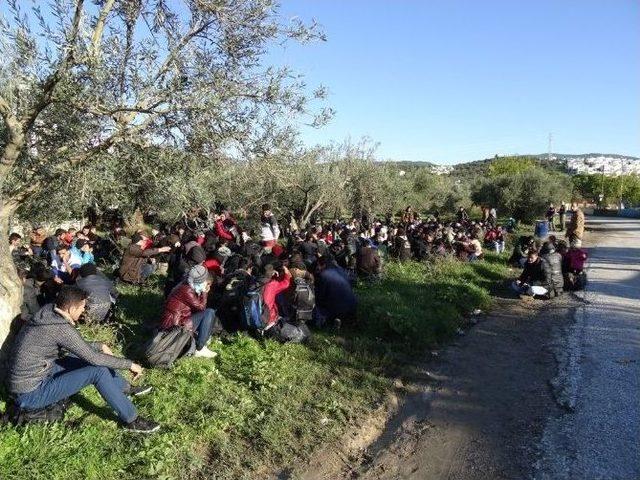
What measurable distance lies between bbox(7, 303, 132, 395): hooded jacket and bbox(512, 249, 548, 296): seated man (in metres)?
8.80

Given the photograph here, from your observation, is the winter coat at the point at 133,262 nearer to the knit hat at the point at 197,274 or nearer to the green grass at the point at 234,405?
the green grass at the point at 234,405

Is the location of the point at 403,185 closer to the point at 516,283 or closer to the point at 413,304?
the point at 516,283

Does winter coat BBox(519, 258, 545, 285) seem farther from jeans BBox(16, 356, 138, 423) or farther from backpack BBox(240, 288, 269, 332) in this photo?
jeans BBox(16, 356, 138, 423)

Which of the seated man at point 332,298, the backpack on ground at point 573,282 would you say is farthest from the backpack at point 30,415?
the backpack on ground at point 573,282

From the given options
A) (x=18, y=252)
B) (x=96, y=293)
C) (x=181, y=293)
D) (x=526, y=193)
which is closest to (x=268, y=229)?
(x=96, y=293)

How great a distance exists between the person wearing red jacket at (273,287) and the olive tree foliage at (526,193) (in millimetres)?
26924

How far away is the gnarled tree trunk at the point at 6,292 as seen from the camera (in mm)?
5098

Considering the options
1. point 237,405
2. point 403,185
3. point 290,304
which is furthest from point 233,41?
point 403,185

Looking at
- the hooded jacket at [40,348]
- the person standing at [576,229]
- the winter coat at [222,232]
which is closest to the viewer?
the hooded jacket at [40,348]

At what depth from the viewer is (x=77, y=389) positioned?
4555mm

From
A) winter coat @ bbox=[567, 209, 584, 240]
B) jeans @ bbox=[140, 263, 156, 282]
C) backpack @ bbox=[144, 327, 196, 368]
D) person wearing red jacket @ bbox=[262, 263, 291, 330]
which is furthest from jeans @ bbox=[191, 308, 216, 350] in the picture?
winter coat @ bbox=[567, 209, 584, 240]

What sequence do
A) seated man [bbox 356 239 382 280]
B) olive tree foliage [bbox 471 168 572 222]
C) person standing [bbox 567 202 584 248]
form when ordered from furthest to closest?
1. olive tree foliage [bbox 471 168 572 222]
2. person standing [bbox 567 202 584 248]
3. seated man [bbox 356 239 382 280]

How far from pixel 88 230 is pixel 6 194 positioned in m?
8.81

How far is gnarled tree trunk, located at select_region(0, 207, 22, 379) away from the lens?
510cm
